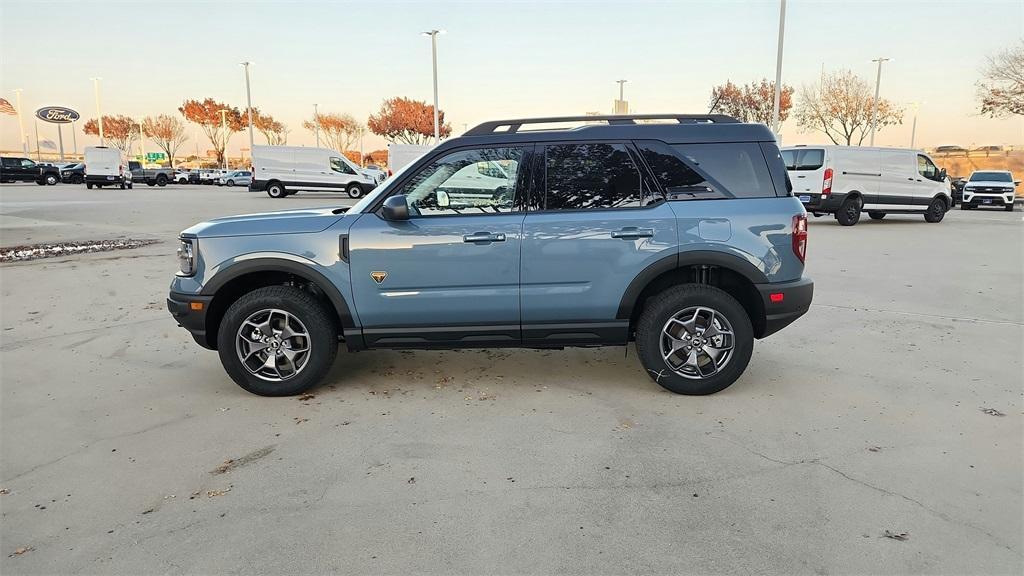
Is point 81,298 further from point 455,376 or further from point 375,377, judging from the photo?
point 455,376

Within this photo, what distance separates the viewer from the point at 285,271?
4.44 meters

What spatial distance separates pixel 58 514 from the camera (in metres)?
3.03

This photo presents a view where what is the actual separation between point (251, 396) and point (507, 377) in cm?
184

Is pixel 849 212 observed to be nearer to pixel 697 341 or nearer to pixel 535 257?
pixel 697 341

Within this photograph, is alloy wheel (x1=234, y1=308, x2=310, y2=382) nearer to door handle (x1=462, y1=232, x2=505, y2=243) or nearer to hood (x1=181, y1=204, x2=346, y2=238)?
hood (x1=181, y1=204, x2=346, y2=238)

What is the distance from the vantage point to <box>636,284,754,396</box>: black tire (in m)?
4.40

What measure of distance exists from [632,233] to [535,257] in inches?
26.1

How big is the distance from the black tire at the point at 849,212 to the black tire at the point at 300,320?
15791 millimetres

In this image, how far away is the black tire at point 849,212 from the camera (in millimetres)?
16797

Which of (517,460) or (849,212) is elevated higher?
(849,212)

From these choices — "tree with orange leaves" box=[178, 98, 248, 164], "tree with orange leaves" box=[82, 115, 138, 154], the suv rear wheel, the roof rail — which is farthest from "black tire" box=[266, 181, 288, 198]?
"tree with orange leaves" box=[82, 115, 138, 154]

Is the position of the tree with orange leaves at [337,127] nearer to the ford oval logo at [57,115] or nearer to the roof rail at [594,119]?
the ford oval logo at [57,115]

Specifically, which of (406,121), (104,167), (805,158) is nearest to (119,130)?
(406,121)

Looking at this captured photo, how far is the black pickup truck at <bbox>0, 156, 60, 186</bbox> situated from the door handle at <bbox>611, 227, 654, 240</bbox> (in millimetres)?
48410
